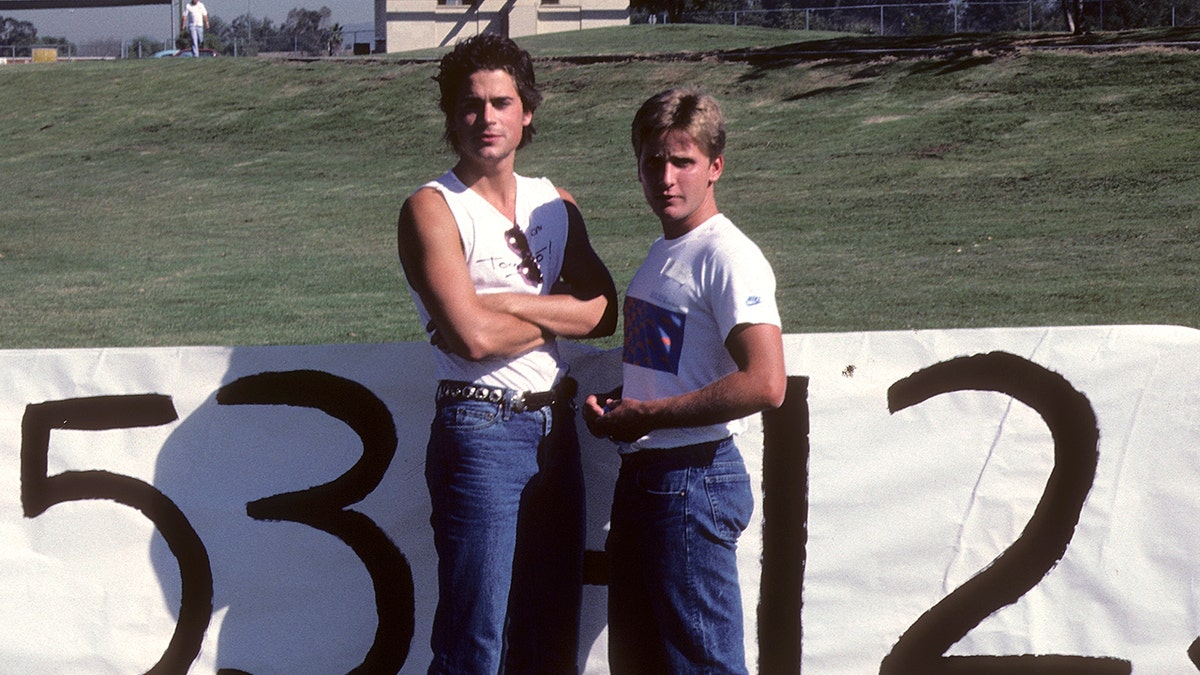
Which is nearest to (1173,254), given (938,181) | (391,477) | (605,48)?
(938,181)

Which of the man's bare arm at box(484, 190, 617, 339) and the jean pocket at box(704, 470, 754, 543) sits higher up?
the man's bare arm at box(484, 190, 617, 339)

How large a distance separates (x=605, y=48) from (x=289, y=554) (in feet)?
101

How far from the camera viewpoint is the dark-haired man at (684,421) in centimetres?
301

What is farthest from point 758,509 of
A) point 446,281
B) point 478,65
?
point 478,65

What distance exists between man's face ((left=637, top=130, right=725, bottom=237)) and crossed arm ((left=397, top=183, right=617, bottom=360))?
0.39 metres

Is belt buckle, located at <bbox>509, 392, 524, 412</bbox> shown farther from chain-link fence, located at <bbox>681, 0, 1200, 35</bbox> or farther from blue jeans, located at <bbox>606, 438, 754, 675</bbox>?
chain-link fence, located at <bbox>681, 0, 1200, 35</bbox>

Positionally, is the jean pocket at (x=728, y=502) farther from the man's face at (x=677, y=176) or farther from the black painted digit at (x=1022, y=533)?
the black painted digit at (x=1022, y=533)

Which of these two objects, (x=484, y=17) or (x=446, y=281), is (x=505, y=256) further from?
(x=484, y=17)

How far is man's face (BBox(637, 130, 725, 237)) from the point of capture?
3055 millimetres

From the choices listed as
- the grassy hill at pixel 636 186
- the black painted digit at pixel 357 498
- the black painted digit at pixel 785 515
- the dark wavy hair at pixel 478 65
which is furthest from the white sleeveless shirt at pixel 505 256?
the grassy hill at pixel 636 186

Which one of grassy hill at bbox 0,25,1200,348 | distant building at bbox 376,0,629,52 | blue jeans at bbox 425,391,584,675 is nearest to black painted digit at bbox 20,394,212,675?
blue jeans at bbox 425,391,584,675

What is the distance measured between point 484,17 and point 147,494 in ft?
173

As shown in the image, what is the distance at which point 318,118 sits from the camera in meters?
25.6

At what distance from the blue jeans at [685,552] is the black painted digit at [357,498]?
1.09 m
